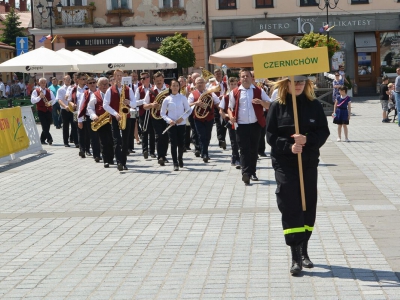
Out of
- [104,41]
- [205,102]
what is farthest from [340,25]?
[205,102]

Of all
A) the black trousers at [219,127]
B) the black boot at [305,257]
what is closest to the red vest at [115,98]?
the black trousers at [219,127]

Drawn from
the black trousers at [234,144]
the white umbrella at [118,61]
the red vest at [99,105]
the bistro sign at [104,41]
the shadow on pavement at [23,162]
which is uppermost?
the bistro sign at [104,41]

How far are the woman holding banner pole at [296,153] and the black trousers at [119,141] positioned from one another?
8781mm

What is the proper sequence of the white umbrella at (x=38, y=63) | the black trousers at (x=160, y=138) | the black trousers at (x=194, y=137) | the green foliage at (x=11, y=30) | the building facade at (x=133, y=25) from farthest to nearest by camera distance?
the green foliage at (x=11, y=30), the building facade at (x=133, y=25), the white umbrella at (x=38, y=63), the black trousers at (x=194, y=137), the black trousers at (x=160, y=138)

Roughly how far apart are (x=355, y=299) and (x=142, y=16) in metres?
41.4

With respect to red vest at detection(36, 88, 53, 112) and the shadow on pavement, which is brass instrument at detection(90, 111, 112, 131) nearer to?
the shadow on pavement

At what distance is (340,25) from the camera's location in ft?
152

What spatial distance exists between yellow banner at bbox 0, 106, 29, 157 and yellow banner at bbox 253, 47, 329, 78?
11038mm

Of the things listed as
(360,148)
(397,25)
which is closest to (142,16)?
(397,25)

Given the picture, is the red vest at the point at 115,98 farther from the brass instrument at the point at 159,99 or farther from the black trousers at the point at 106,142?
the brass instrument at the point at 159,99

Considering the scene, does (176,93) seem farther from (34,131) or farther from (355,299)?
(355,299)

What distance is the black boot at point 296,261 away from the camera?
7.40 metres

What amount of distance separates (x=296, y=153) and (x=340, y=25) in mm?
39901

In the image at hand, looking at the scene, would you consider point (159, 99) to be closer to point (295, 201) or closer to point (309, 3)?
point (295, 201)
